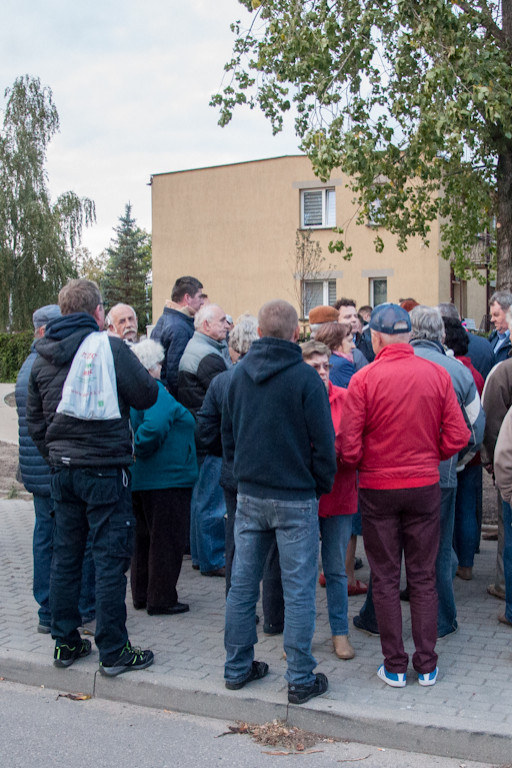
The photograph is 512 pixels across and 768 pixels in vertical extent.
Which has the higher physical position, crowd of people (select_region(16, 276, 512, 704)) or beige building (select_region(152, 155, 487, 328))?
beige building (select_region(152, 155, 487, 328))

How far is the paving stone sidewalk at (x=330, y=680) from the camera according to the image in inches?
158

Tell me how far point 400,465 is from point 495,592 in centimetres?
220

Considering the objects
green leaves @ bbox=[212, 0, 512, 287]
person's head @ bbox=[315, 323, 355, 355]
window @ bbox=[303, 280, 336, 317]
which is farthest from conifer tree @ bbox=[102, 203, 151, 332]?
person's head @ bbox=[315, 323, 355, 355]

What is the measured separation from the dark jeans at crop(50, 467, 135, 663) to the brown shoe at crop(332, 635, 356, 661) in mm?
1247

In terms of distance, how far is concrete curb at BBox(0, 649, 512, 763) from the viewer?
389 centimetres

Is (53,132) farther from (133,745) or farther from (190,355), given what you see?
(133,745)

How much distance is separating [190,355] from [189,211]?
2441cm

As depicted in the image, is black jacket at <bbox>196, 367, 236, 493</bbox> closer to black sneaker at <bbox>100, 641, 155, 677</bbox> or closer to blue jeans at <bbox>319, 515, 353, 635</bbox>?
blue jeans at <bbox>319, 515, 353, 635</bbox>

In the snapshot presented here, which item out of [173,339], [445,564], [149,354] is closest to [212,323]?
[173,339]

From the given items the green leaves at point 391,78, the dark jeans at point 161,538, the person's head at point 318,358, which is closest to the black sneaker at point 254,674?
the dark jeans at point 161,538

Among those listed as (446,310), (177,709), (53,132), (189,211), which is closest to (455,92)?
(446,310)

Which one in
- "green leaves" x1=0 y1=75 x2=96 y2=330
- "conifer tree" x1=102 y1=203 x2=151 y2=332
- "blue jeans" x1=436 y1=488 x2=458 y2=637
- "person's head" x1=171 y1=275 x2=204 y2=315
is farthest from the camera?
"conifer tree" x1=102 y1=203 x2=151 y2=332

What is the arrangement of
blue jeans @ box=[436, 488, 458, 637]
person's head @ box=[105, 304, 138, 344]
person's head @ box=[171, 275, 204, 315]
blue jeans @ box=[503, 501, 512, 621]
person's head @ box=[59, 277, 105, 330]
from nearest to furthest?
person's head @ box=[59, 277, 105, 330] < blue jeans @ box=[436, 488, 458, 637] < blue jeans @ box=[503, 501, 512, 621] < person's head @ box=[105, 304, 138, 344] < person's head @ box=[171, 275, 204, 315]

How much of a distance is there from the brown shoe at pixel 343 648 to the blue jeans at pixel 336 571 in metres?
0.03
